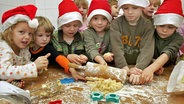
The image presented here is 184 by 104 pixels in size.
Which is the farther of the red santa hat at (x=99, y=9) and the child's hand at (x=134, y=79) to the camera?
the red santa hat at (x=99, y=9)

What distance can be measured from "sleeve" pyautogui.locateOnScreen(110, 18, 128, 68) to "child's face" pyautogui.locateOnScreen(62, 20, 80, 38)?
0.87 ft

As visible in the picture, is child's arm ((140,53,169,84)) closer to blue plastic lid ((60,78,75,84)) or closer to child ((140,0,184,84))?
child ((140,0,184,84))

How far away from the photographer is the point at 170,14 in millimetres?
1442

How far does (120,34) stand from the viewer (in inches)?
59.6

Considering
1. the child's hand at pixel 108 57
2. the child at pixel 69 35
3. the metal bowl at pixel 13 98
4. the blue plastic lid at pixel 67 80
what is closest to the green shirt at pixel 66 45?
the child at pixel 69 35

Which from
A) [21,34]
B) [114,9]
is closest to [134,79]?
[21,34]

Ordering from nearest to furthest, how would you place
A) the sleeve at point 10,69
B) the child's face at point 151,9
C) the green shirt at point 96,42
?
1. the sleeve at point 10,69
2. the green shirt at point 96,42
3. the child's face at point 151,9

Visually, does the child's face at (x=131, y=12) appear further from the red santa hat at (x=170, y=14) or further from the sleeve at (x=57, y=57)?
the sleeve at (x=57, y=57)

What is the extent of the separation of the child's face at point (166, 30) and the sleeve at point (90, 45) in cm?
46

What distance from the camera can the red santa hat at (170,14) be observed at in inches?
56.6

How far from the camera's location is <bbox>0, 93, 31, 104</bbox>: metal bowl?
35.0 inches

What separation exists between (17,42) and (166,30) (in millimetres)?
963

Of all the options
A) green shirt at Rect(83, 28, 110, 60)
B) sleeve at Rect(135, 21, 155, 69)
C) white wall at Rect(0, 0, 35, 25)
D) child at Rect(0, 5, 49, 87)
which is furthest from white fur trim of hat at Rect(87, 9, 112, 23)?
white wall at Rect(0, 0, 35, 25)

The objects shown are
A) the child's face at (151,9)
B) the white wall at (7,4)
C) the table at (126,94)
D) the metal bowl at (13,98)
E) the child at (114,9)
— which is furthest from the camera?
the child at (114,9)
